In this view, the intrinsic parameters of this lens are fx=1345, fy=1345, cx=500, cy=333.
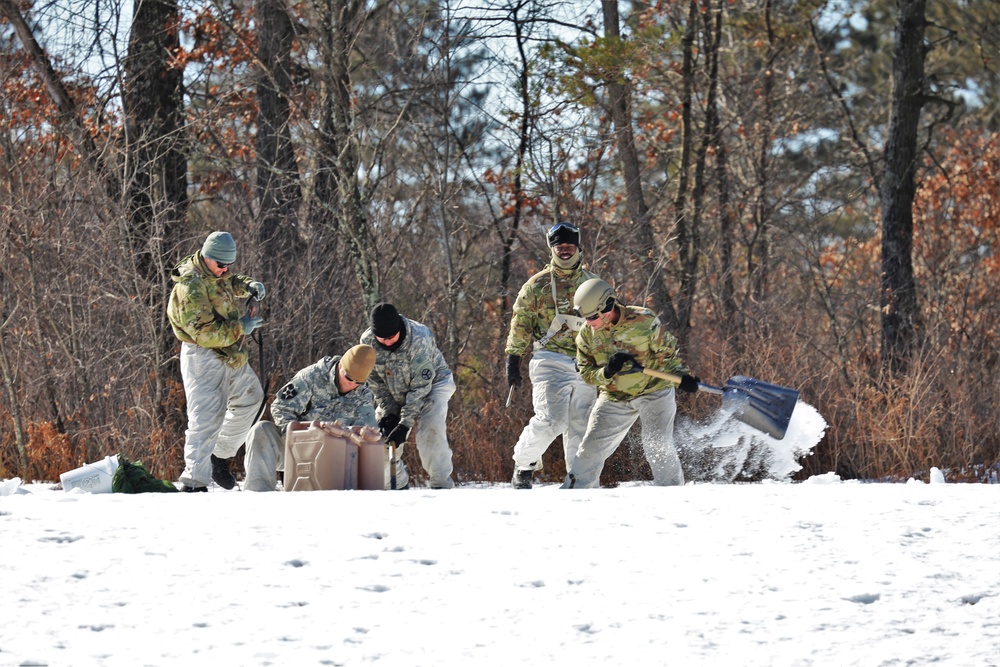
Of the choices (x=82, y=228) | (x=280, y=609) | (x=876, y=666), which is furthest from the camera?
(x=82, y=228)

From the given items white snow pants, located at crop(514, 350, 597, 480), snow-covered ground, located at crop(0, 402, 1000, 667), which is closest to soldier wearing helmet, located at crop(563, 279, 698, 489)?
white snow pants, located at crop(514, 350, 597, 480)

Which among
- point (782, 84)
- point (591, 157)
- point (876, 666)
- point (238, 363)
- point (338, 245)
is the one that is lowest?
point (876, 666)

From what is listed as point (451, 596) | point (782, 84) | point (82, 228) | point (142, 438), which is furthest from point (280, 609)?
point (782, 84)

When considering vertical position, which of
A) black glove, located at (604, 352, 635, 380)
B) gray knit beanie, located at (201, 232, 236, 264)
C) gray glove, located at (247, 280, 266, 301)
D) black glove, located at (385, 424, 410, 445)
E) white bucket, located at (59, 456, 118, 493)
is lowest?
white bucket, located at (59, 456, 118, 493)

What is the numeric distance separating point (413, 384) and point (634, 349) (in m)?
1.49

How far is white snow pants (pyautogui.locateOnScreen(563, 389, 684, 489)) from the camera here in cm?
892

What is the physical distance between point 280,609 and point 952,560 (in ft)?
9.71

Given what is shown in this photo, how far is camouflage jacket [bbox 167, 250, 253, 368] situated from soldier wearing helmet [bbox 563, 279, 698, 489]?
238cm

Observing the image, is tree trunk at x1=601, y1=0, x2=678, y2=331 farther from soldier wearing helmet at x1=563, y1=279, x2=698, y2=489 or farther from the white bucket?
the white bucket

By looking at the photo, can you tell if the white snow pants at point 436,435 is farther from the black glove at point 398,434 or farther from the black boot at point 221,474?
the black boot at point 221,474

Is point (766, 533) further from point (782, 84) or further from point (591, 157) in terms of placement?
point (782, 84)

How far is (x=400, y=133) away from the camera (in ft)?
55.6

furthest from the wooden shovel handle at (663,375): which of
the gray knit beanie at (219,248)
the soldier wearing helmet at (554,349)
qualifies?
the gray knit beanie at (219,248)

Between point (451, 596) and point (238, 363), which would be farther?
point (238, 363)
